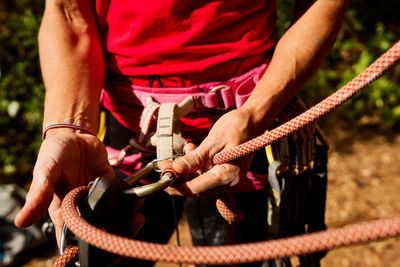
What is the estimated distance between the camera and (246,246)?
65 cm

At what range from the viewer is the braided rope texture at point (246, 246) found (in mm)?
596

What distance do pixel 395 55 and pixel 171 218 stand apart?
3.14 feet

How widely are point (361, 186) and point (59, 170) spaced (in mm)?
2629

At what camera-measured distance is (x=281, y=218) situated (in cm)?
122

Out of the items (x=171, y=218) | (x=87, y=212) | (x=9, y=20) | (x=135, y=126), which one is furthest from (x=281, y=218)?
(x=9, y=20)

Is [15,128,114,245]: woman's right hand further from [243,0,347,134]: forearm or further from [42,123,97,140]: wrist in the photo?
[243,0,347,134]: forearm

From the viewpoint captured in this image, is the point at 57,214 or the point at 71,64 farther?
the point at 71,64

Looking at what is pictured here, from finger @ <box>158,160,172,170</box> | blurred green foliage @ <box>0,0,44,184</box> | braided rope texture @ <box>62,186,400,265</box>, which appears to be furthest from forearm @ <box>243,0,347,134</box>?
blurred green foliage @ <box>0,0,44,184</box>

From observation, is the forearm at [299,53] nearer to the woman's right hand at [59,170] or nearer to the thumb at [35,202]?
the woman's right hand at [59,170]

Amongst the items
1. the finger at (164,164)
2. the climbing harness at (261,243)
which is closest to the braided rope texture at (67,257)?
the climbing harness at (261,243)

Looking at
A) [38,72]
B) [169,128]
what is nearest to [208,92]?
[169,128]

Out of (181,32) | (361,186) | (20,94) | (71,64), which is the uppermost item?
(181,32)

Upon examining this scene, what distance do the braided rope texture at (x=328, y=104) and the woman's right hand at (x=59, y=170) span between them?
361 millimetres

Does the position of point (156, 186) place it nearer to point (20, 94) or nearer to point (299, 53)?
point (299, 53)
